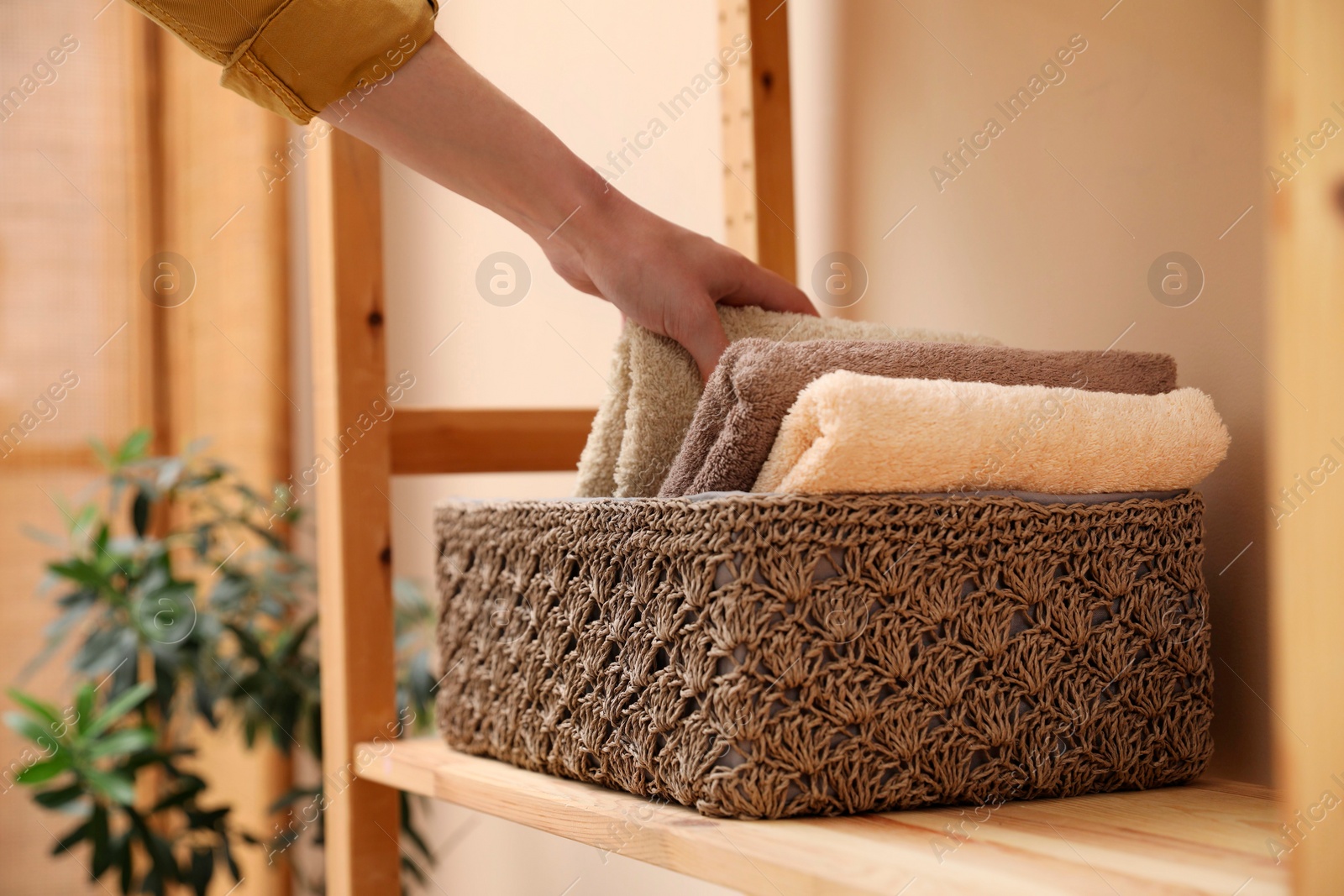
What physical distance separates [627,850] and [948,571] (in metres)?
0.17

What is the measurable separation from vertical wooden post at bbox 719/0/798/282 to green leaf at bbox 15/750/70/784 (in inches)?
40.3

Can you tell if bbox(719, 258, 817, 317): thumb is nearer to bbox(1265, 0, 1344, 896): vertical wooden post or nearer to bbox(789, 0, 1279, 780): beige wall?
bbox(789, 0, 1279, 780): beige wall

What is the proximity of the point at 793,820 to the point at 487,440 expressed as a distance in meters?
0.43

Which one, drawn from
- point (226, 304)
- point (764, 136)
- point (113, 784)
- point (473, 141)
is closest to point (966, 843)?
point (473, 141)

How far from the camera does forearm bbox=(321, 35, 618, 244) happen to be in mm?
548

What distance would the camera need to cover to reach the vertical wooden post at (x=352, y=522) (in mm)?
718

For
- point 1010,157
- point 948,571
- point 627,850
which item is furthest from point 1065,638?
point 1010,157

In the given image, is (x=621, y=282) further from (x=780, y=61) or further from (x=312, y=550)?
(x=312, y=550)

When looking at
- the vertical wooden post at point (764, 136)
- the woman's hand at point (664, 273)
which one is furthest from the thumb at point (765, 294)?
the vertical wooden post at point (764, 136)

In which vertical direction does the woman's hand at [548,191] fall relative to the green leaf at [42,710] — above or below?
above

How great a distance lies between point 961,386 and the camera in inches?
16.8

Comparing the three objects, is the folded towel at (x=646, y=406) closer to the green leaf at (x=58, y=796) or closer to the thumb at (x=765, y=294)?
the thumb at (x=765, y=294)

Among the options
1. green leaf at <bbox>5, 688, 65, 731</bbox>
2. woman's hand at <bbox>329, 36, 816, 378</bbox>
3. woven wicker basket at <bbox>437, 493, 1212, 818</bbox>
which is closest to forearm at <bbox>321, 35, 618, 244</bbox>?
woman's hand at <bbox>329, 36, 816, 378</bbox>

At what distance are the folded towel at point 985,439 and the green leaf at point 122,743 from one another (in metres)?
1.17
